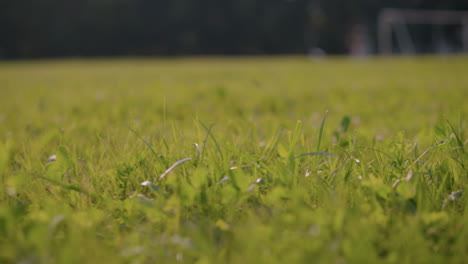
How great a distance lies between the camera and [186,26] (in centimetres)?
2934

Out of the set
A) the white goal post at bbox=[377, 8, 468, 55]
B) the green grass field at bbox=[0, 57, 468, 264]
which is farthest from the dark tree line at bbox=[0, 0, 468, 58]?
the green grass field at bbox=[0, 57, 468, 264]

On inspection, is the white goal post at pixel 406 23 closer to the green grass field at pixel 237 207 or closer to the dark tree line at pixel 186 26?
the dark tree line at pixel 186 26

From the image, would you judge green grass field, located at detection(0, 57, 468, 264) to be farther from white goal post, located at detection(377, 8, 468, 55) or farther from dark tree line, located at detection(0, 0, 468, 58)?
dark tree line, located at detection(0, 0, 468, 58)

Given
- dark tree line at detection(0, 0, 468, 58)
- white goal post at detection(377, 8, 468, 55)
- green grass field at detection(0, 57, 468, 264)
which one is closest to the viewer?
green grass field at detection(0, 57, 468, 264)

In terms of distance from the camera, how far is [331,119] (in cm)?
205

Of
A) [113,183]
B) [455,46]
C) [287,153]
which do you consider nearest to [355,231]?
[287,153]

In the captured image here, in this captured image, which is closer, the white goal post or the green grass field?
the green grass field

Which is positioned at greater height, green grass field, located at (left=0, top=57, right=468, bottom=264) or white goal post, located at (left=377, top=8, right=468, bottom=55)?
white goal post, located at (left=377, top=8, right=468, bottom=55)

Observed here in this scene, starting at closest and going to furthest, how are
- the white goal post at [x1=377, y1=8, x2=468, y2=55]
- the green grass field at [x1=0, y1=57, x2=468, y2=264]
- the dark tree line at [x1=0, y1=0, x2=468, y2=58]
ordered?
the green grass field at [x1=0, y1=57, x2=468, y2=264]
the white goal post at [x1=377, y1=8, x2=468, y2=55]
the dark tree line at [x1=0, y1=0, x2=468, y2=58]

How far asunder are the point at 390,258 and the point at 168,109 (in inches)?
79.3

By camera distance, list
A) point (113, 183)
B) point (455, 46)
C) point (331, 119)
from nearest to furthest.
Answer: point (113, 183)
point (331, 119)
point (455, 46)

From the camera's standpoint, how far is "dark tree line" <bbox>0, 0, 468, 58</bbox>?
26.2 metres

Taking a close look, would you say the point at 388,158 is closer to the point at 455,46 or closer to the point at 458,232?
the point at 458,232

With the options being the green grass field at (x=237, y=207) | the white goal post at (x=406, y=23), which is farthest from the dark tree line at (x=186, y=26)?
the green grass field at (x=237, y=207)
